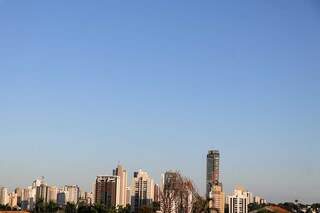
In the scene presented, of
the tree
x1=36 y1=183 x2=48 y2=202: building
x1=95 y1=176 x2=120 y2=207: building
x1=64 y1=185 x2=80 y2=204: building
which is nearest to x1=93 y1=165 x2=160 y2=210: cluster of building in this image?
x1=95 y1=176 x2=120 y2=207: building

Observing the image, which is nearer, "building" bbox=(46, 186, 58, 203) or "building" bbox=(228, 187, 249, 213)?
"building" bbox=(228, 187, 249, 213)

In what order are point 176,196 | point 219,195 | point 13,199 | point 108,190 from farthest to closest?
point 13,199, point 108,190, point 219,195, point 176,196

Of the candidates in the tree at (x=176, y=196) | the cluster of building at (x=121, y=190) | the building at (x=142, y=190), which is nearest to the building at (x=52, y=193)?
the cluster of building at (x=121, y=190)

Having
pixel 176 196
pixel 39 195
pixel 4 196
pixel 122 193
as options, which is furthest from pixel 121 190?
pixel 176 196

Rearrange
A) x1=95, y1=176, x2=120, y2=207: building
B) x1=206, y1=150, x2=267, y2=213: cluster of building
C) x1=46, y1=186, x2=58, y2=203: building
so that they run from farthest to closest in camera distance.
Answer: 1. x1=46, y1=186, x2=58, y2=203: building
2. x1=95, y1=176, x2=120, y2=207: building
3. x1=206, y1=150, x2=267, y2=213: cluster of building

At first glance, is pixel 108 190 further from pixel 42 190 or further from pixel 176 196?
pixel 176 196

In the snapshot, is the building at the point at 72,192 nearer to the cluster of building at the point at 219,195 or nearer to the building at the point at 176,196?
the cluster of building at the point at 219,195

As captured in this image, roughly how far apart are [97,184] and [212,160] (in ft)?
54.2

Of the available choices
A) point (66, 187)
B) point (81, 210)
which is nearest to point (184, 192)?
point (81, 210)

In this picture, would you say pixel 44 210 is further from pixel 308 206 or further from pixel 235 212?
pixel 308 206

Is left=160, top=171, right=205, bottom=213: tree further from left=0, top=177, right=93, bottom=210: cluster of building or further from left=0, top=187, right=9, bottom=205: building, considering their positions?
left=0, top=187, right=9, bottom=205: building

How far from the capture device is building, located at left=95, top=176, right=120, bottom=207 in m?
76.0

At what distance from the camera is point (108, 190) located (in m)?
76.8

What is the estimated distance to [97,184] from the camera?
7788cm
